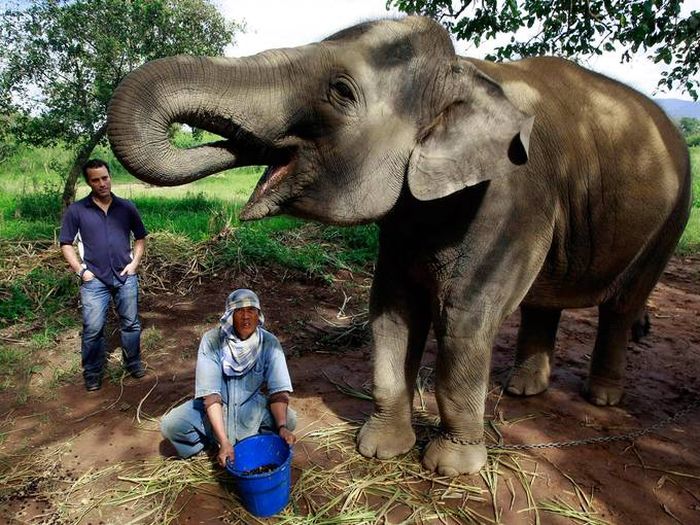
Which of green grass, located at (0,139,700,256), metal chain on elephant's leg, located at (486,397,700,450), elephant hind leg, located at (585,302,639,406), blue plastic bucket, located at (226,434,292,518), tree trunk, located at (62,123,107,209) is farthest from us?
tree trunk, located at (62,123,107,209)

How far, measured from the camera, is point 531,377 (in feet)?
13.3

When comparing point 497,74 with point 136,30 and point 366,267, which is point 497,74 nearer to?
point 366,267

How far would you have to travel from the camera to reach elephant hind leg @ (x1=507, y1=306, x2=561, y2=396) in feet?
13.2

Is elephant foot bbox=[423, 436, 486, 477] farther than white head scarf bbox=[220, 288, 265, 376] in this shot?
Yes

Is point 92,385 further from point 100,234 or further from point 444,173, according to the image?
point 444,173

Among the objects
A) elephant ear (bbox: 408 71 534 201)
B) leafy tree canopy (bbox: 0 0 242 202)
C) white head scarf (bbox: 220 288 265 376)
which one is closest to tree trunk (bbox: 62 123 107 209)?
leafy tree canopy (bbox: 0 0 242 202)

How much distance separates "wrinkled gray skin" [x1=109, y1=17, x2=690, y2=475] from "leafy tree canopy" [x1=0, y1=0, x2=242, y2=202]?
22.2 ft

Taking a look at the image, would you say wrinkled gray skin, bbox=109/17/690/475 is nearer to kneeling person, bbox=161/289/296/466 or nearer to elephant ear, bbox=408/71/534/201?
elephant ear, bbox=408/71/534/201

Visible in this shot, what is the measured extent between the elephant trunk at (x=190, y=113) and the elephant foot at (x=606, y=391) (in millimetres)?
2958

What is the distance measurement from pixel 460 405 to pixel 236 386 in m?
1.20

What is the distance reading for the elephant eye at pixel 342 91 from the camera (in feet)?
7.10

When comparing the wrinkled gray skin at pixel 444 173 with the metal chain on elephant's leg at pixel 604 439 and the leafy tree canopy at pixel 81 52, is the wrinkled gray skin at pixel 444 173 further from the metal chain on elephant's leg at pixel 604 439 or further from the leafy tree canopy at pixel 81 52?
the leafy tree canopy at pixel 81 52

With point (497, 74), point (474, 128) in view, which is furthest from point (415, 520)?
point (497, 74)

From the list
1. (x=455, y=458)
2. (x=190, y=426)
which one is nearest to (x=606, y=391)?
(x=455, y=458)
